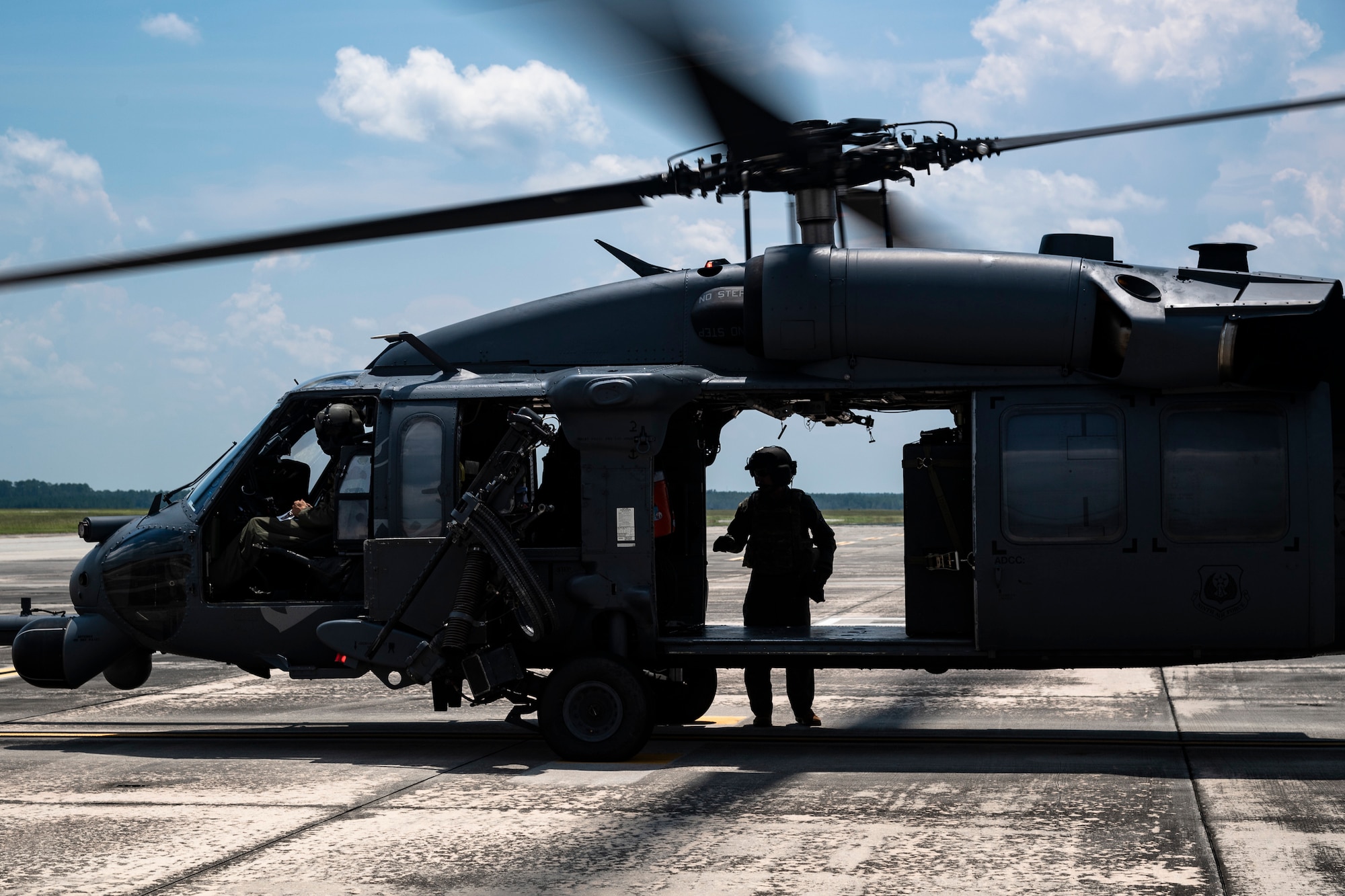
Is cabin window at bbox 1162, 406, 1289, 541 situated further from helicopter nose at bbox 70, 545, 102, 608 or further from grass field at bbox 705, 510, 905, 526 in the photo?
grass field at bbox 705, 510, 905, 526

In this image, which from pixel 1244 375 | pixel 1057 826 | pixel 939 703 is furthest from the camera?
pixel 939 703

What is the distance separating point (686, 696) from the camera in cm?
1038

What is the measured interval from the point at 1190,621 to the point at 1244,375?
5.30ft

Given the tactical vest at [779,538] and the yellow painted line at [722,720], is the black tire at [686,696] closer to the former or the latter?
the yellow painted line at [722,720]

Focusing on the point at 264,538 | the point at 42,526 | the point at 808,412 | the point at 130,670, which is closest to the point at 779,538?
the point at 808,412

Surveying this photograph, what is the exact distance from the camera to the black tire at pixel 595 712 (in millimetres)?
8898

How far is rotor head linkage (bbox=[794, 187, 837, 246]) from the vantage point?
347 inches

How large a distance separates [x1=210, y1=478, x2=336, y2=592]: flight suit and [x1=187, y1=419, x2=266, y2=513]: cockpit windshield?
351mm

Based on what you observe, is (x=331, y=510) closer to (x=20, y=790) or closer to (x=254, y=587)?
(x=254, y=587)

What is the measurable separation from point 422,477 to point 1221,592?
17.8 feet

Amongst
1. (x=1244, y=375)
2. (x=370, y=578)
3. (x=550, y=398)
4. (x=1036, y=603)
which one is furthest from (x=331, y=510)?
(x=1244, y=375)

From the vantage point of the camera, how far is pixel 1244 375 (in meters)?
8.62

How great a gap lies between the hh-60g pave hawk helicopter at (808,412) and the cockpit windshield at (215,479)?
3 centimetres

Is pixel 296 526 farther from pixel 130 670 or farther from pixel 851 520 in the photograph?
pixel 851 520
